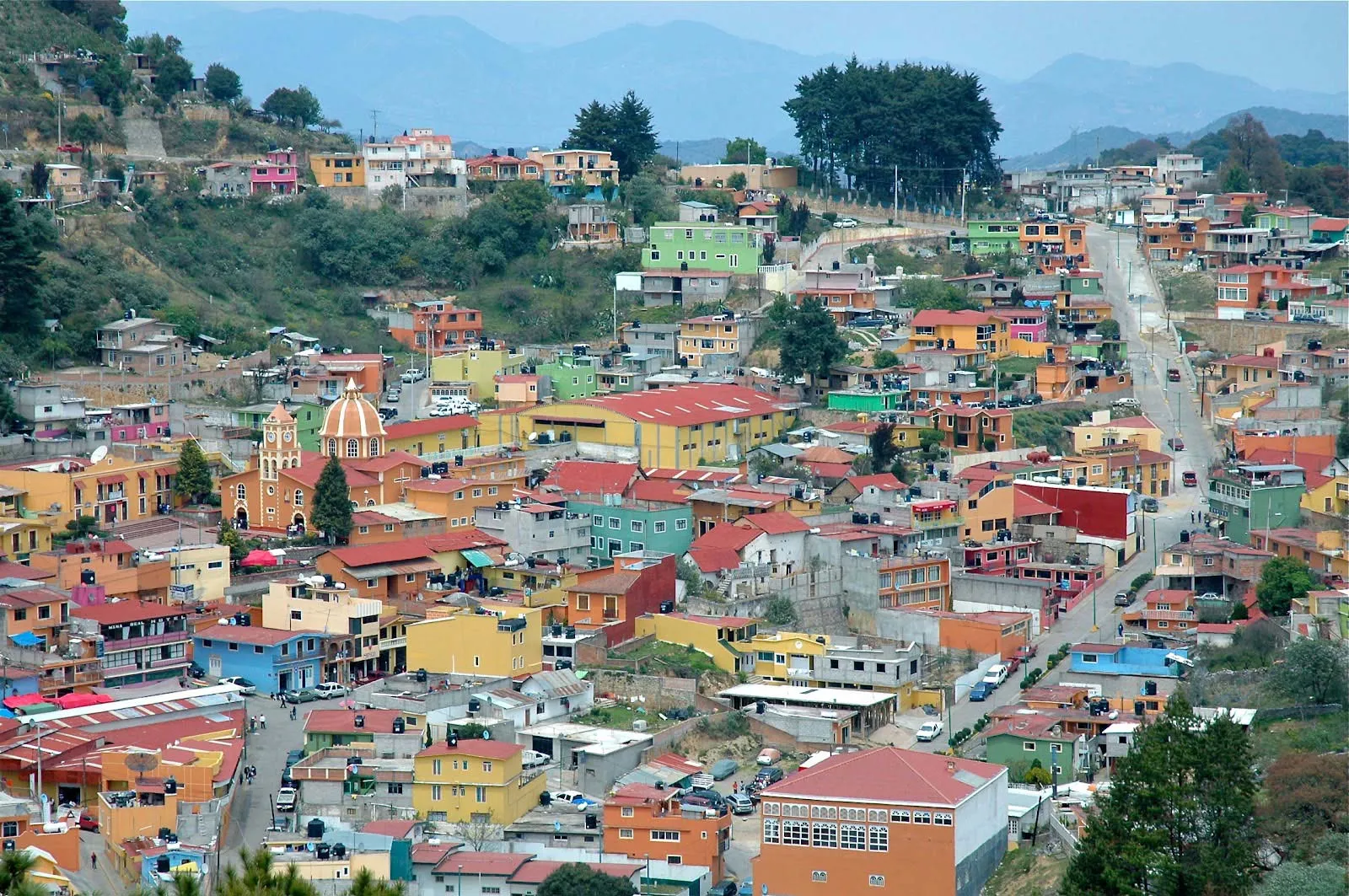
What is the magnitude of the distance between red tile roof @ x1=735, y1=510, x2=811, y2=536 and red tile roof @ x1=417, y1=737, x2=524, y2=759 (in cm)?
856

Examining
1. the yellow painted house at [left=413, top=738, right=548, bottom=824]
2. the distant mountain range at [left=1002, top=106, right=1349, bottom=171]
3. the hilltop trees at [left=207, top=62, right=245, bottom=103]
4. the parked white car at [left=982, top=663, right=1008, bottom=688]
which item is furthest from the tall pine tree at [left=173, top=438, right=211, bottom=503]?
the distant mountain range at [left=1002, top=106, right=1349, bottom=171]

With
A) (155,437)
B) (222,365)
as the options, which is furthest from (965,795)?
(222,365)

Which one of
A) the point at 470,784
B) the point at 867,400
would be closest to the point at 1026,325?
the point at 867,400

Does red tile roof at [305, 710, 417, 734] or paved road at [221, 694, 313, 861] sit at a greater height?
red tile roof at [305, 710, 417, 734]

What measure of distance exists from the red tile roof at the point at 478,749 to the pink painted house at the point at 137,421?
12.2 meters

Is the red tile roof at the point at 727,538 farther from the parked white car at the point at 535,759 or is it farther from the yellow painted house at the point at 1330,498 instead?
the yellow painted house at the point at 1330,498

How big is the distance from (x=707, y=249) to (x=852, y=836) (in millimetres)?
24232

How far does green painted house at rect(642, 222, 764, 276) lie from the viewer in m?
48.5

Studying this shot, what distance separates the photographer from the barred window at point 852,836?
25922 millimetres

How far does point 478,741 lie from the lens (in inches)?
1096

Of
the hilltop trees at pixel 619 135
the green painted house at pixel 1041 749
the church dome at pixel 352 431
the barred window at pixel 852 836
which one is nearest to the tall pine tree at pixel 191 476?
the church dome at pixel 352 431

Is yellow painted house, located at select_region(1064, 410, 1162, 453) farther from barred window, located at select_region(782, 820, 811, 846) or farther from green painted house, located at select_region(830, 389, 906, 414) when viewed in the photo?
barred window, located at select_region(782, 820, 811, 846)

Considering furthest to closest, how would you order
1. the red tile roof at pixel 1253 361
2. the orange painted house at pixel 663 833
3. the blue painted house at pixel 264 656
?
the red tile roof at pixel 1253 361
the blue painted house at pixel 264 656
the orange painted house at pixel 663 833

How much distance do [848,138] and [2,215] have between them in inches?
853
